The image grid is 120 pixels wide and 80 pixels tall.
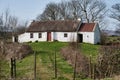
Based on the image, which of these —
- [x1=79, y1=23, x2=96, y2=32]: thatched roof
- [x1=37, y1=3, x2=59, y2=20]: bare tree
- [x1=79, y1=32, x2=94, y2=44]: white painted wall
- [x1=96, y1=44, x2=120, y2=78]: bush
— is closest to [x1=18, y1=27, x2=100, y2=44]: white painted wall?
[x1=79, y1=32, x2=94, y2=44]: white painted wall

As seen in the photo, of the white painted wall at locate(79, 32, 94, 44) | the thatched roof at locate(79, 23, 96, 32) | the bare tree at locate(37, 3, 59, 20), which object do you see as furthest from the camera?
the bare tree at locate(37, 3, 59, 20)

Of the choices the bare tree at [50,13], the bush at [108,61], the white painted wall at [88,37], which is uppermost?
the bare tree at [50,13]

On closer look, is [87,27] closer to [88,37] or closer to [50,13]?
[88,37]

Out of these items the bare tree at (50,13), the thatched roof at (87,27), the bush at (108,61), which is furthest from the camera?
the bare tree at (50,13)

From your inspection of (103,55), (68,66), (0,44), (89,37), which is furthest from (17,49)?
(89,37)

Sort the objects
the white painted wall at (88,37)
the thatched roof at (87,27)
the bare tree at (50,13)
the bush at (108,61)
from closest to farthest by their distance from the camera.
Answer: the bush at (108,61), the white painted wall at (88,37), the thatched roof at (87,27), the bare tree at (50,13)

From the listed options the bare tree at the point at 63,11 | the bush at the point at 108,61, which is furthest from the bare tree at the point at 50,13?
the bush at the point at 108,61

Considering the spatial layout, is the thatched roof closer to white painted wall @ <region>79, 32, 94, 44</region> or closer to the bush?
white painted wall @ <region>79, 32, 94, 44</region>

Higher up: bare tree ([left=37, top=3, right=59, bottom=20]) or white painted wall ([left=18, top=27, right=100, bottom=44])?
bare tree ([left=37, top=3, right=59, bottom=20])

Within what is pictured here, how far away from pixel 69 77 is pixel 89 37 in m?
37.8

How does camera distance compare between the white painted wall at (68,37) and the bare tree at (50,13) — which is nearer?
the white painted wall at (68,37)

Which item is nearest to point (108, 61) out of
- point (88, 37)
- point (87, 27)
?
point (88, 37)

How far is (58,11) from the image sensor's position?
83375 millimetres

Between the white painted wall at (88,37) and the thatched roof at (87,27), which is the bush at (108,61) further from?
the thatched roof at (87,27)
